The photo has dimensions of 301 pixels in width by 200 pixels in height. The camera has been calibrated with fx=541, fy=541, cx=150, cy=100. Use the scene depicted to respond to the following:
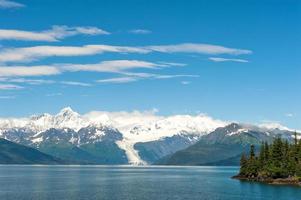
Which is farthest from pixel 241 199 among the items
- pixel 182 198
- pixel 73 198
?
pixel 73 198

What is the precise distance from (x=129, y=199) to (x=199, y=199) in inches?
997

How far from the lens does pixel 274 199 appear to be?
192500mm

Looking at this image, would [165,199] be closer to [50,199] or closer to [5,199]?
[50,199]

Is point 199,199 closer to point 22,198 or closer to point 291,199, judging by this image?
point 291,199

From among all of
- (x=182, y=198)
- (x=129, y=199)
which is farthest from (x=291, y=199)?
(x=129, y=199)

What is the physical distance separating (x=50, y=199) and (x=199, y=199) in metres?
53.5

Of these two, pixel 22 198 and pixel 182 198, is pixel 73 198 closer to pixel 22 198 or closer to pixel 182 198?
pixel 22 198

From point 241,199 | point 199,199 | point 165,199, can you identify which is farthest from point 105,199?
point 241,199

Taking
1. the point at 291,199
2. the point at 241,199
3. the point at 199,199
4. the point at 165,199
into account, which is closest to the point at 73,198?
the point at 165,199

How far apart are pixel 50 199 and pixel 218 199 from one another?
6034 centimetres

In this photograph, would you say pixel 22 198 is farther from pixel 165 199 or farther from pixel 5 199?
pixel 165 199

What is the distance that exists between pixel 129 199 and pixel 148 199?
23.9 ft

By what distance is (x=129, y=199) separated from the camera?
644ft

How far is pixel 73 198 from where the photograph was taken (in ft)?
645
